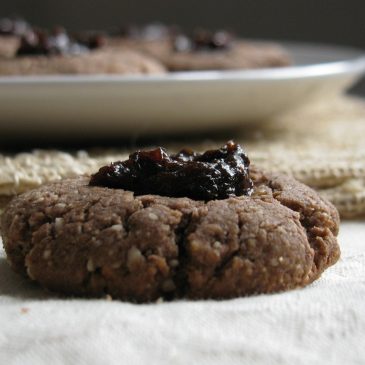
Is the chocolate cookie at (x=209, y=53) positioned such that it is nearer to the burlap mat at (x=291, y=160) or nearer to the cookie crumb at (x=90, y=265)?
the burlap mat at (x=291, y=160)

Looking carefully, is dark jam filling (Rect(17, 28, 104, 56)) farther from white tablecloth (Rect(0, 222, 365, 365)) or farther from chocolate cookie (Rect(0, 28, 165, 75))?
white tablecloth (Rect(0, 222, 365, 365))

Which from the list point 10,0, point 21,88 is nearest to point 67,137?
point 21,88

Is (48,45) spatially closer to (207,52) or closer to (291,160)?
(207,52)

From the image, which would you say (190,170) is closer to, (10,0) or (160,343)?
(160,343)

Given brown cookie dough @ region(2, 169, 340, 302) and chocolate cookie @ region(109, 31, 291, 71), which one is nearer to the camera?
brown cookie dough @ region(2, 169, 340, 302)

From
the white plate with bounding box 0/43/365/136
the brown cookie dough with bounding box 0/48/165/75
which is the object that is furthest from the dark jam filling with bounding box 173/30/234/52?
the white plate with bounding box 0/43/365/136

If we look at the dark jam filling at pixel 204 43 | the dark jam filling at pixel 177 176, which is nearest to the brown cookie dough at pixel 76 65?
the dark jam filling at pixel 204 43

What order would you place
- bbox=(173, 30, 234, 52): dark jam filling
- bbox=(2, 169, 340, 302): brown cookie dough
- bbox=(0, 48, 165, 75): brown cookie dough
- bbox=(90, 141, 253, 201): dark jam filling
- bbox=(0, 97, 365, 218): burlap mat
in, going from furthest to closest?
bbox=(173, 30, 234, 52): dark jam filling, bbox=(0, 48, 165, 75): brown cookie dough, bbox=(0, 97, 365, 218): burlap mat, bbox=(90, 141, 253, 201): dark jam filling, bbox=(2, 169, 340, 302): brown cookie dough
